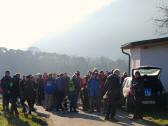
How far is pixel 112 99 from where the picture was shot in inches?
718

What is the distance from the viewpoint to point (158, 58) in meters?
25.0

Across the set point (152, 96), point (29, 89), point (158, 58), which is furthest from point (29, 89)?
point (158, 58)

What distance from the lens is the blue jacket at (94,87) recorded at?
70.5ft

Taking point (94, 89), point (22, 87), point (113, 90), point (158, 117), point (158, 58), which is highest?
point (158, 58)

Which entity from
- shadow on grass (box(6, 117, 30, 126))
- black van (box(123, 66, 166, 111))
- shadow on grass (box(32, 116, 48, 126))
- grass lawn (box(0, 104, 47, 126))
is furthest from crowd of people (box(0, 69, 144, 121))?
shadow on grass (box(32, 116, 48, 126))

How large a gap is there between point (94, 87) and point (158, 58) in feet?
16.3

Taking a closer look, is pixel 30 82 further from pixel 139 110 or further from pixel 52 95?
pixel 139 110

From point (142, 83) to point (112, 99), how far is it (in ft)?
4.95

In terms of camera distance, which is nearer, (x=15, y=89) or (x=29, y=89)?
(x=15, y=89)

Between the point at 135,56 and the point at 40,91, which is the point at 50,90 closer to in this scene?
the point at 40,91

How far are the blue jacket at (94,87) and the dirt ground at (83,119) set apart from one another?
1.00 m

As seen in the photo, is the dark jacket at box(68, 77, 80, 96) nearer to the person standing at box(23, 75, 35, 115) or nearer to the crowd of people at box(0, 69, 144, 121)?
the crowd of people at box(0, 69, 144, 121)

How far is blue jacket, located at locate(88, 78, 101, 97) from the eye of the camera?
2150 cm

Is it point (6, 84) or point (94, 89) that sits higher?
point (6, 84)
